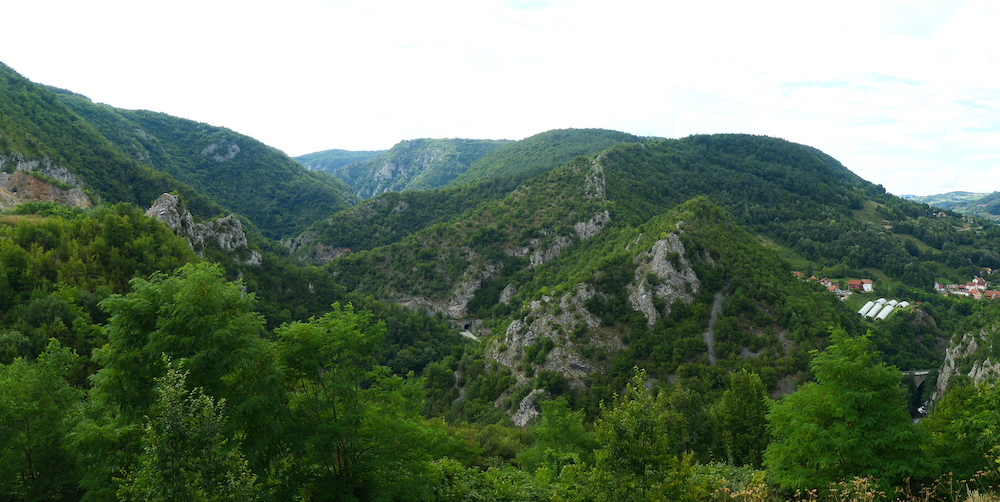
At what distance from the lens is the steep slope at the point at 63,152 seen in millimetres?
71875

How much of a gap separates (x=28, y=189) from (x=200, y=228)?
2078cm

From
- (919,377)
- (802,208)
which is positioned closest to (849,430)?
(919,377)

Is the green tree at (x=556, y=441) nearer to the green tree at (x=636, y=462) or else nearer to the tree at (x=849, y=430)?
the tree at (x=849, y=430)

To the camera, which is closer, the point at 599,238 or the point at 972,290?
the point at 599,238

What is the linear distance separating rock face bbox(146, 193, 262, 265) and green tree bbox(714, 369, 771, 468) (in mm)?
60507

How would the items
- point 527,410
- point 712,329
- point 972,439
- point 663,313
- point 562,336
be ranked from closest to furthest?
point 972,439 → point 527,410 → point 712,329 → point 562,336 → point 663,313

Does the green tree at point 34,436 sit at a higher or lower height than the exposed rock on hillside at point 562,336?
higher

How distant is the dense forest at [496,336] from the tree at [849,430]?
102mm

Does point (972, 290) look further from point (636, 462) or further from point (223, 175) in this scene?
point (223, 175)

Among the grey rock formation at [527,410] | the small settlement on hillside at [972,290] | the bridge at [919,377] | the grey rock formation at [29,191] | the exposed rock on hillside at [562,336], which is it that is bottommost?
the grey rock formation at [527,410]

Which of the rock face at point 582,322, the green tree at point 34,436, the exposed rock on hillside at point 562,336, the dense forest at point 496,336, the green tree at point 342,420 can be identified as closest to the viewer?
the dense forest at point 496,336

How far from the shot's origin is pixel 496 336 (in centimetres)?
7762

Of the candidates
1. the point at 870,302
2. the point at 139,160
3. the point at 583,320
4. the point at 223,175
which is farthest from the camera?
the point at 223,175

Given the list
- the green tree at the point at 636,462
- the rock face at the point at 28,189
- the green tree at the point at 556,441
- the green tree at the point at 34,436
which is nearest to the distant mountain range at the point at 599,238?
the rock face at the point at 28,189
